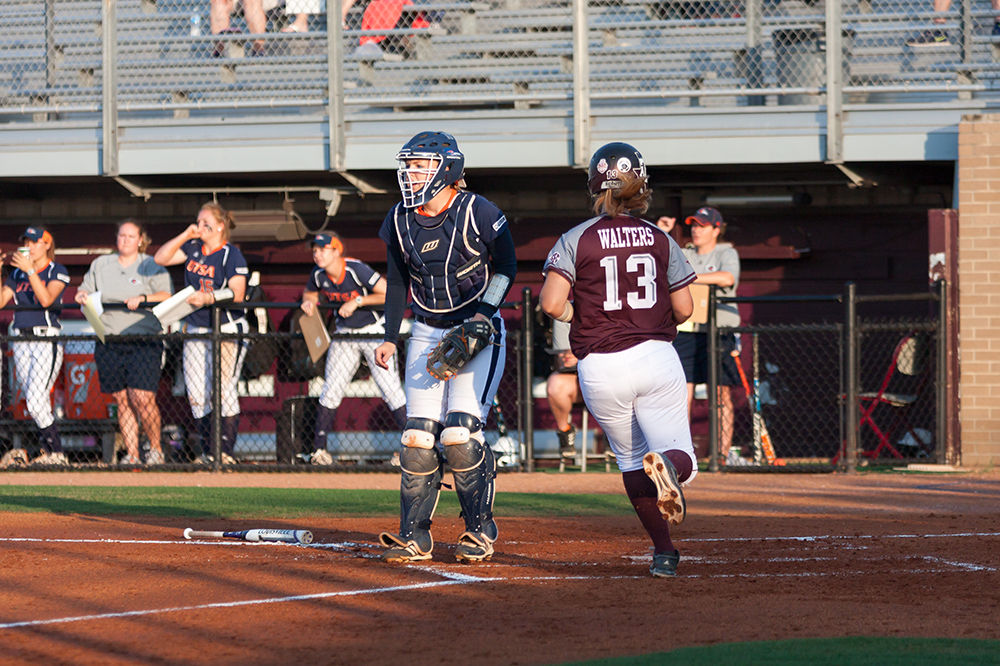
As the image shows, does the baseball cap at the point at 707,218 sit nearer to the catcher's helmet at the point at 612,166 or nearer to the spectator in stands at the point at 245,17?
the spectator in stands at the point at 245,17

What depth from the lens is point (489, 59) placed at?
44.2ft

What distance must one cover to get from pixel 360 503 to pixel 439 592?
13.5 feet

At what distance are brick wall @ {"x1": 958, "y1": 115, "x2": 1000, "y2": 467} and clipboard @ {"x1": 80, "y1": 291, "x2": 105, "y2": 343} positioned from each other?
758cm

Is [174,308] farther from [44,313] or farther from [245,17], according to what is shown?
[245,17]

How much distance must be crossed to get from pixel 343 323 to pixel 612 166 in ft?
21.1

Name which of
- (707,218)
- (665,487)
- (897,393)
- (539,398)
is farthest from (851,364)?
(665,487)

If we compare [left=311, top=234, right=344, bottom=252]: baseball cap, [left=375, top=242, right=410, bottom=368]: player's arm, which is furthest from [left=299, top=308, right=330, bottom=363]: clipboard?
[left=375, top=242, right=410, bottom=368]: player's arm

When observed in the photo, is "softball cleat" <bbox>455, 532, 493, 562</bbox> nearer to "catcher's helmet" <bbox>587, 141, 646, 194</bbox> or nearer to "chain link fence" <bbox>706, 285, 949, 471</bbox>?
"catcher's helmet" <bbox>587, 141, 646, 194</bbox>

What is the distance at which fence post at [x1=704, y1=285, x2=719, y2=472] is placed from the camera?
11.4 metres

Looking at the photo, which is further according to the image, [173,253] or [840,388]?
[173,253]

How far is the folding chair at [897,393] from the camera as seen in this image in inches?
476

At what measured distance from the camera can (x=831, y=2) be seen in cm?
1218

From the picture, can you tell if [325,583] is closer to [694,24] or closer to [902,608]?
[902,608]

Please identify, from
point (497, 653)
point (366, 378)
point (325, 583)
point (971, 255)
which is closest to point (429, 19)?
point (366, 378)
